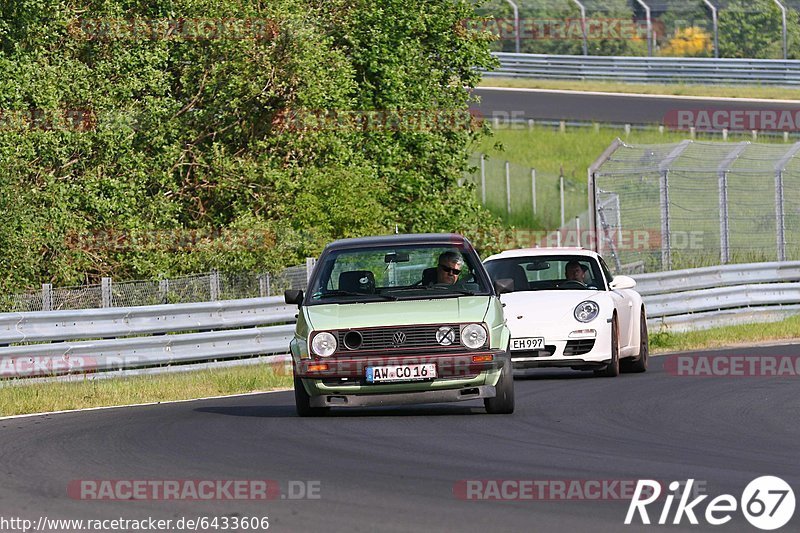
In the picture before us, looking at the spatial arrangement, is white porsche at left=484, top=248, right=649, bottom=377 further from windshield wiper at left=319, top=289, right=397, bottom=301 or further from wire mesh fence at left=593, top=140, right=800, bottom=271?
wire mesh fence at left=593, top=140, right=800, bottom=271

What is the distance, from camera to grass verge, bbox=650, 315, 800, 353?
72.5 feet

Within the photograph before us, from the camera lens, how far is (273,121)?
93.3 ft

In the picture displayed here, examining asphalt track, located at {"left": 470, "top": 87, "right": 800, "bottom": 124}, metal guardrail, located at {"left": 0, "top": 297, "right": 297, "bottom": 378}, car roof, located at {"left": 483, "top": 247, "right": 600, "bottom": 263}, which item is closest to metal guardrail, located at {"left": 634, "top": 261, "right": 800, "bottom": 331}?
car roof, located at {"left": 483, "top": 247, "right": 600, "bottom": 263}

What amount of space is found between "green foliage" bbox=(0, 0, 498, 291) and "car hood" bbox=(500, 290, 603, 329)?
9255 mm

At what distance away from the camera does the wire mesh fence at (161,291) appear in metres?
19.7

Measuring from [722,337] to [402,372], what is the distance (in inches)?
446

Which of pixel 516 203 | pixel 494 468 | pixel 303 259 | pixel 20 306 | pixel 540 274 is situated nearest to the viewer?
pixel 494 468

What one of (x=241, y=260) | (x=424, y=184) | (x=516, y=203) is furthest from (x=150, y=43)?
(x=516, y=203)

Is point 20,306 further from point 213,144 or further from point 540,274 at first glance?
point 540,274

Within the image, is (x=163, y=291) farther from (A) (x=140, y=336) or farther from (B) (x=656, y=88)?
(B) (x=656, y=88)

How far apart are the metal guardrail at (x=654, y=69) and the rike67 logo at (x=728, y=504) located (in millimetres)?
43272

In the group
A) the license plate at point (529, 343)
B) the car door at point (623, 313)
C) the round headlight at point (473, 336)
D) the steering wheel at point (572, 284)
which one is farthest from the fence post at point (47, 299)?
the round headlight at point (473, 336)

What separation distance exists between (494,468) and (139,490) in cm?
209

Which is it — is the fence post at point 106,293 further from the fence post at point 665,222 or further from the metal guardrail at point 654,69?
the metal guardrail at point 654,69
